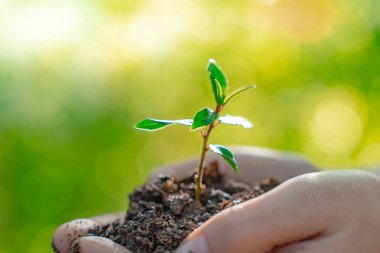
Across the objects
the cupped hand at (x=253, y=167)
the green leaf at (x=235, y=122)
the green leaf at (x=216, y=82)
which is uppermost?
the green leaf at (x=216, y=82)

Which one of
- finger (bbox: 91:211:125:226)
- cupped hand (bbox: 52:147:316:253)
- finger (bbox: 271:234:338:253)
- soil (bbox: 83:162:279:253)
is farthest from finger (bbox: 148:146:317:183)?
finger (bbox: 271:234:338:253)

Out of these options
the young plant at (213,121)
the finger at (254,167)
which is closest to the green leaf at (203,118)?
the young plant at (213,121)

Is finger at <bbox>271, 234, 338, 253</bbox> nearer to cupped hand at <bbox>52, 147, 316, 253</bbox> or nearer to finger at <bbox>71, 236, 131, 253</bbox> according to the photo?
finger at <bbox>71, 236, 131, 253</bbox>

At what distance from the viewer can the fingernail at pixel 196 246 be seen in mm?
908

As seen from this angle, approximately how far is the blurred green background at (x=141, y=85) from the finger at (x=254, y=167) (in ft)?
4.41

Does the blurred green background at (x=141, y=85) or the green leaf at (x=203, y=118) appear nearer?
the green leaf at (x=203, y=118)

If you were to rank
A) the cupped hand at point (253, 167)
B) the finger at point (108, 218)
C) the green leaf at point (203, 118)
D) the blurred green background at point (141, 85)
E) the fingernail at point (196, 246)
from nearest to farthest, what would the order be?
the fingernail at point (196, 246) → the green leaf at point (203, 118) → the finger at point (108, 218) → the cupped hand at point (253, 167) → the blurred green background at point (141, 85)

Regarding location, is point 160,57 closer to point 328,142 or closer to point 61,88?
point 61,88

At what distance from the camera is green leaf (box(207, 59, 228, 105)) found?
1104 mm

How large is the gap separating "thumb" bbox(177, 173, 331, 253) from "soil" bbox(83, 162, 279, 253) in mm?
84

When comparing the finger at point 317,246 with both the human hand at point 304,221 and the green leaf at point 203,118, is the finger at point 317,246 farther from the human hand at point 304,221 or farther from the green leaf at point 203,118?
the green leaf at point 203,118

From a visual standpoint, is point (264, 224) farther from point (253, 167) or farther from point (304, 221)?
point (253, 167)

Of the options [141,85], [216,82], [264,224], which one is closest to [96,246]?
[264,224]

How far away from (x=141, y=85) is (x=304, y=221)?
215 cm
